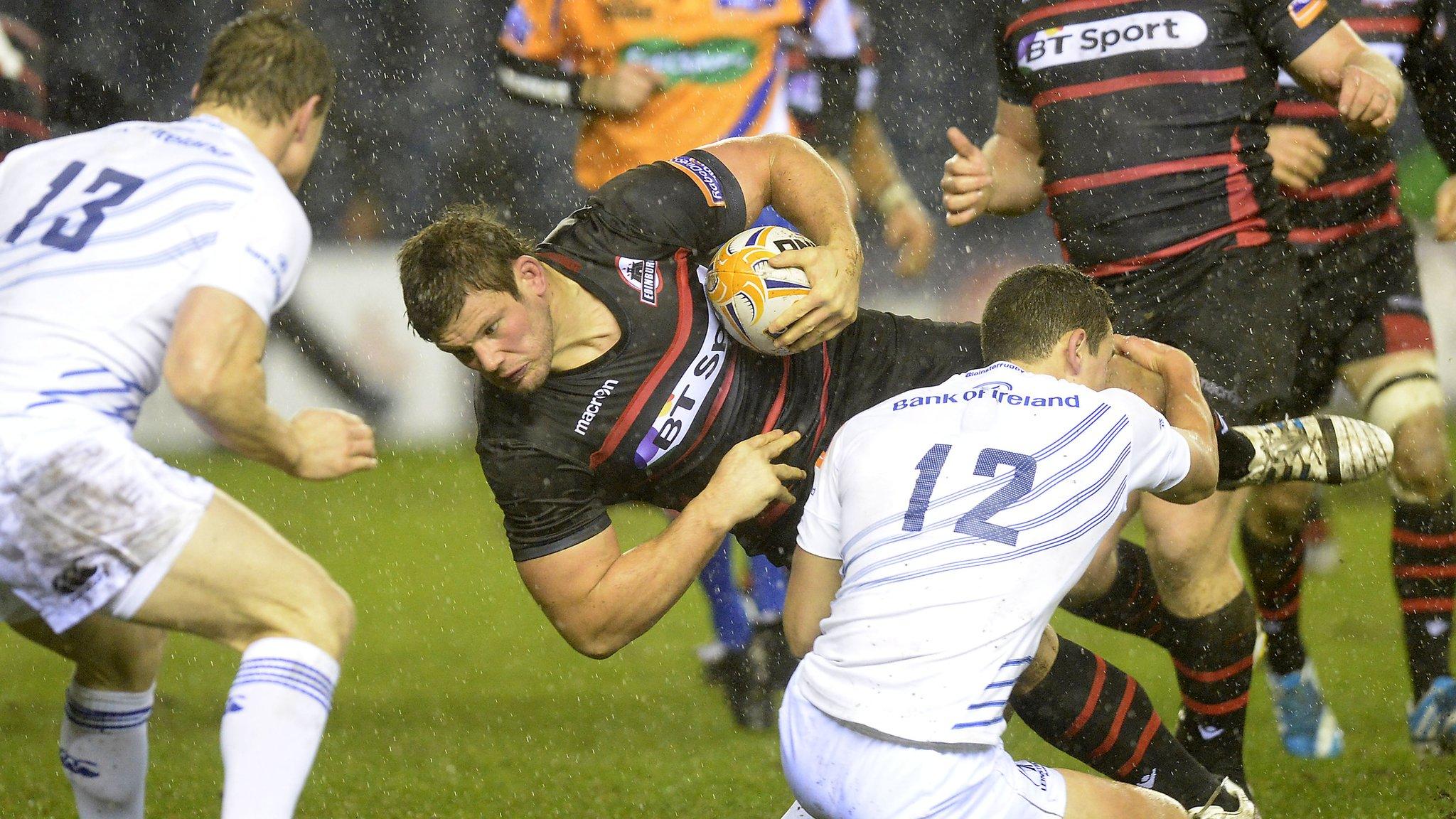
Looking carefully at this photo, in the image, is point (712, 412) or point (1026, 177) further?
point (1026, 177)

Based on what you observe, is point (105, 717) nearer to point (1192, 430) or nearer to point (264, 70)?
point (264, 70)

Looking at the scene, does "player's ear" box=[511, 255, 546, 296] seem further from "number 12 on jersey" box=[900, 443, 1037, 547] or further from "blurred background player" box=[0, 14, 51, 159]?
"blurred background player" box=[0, 14, 51, 159]

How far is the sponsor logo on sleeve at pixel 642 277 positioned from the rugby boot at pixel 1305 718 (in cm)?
235

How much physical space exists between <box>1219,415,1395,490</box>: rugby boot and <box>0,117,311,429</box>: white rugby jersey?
2.30 meters

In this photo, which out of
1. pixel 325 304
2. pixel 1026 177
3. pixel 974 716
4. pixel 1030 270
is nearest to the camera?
pixel 974 716

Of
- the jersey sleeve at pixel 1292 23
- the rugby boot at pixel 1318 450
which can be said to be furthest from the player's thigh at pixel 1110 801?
the jersey sleeve at pixel 1292 23

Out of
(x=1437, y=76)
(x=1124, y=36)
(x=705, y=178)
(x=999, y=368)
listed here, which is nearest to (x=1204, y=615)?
(x=999, y=368)

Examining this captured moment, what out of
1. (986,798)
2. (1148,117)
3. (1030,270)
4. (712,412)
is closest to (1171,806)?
(986,798)

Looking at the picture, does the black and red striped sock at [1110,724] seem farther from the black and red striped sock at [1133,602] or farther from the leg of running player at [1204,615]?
the black and red striped sock at [1133,602]

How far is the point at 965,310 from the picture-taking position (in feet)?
33.7

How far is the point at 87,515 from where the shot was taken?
2.79m

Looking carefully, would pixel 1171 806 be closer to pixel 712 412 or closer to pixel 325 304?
pixel 712 412

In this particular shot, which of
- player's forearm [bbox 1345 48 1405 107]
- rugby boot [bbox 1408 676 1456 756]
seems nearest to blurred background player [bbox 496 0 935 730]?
player's forearm [bbox 1345 48 1405 107]

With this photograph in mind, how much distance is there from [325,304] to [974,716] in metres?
7.67
